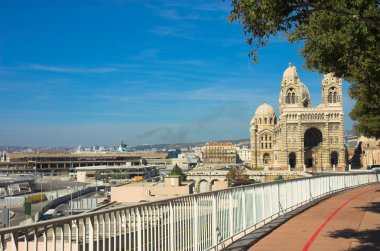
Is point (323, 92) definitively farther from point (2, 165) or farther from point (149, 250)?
point (2, 165)

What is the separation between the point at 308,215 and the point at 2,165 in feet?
657

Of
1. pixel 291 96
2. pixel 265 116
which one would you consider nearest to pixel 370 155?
pixel 291 96

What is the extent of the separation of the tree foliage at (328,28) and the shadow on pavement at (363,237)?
4.05m

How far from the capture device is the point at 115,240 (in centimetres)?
598

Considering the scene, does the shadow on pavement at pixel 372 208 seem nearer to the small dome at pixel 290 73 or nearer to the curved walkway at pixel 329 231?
the curved walkway at pixel 329 231

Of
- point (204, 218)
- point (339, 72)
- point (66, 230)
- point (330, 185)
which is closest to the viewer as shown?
point (66, 230)

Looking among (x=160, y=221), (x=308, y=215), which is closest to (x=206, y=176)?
(x=308, y=215)

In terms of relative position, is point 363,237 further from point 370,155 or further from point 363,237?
point 370,155

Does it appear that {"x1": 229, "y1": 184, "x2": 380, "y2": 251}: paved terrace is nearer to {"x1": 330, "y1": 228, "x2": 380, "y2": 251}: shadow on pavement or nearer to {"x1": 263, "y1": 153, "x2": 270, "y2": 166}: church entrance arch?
{"x1": 330, "y1": 228, "x2": 380, "y2": 251}: shadow on pavement

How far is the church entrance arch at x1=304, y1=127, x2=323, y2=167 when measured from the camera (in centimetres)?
10312

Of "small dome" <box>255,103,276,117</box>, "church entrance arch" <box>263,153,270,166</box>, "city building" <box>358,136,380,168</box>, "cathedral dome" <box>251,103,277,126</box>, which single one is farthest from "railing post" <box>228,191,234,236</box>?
"small dome" <box>255,103,276,117</box>

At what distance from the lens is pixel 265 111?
135 metres

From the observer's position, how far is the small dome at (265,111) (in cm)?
13488

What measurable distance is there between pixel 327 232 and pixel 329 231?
0.52 feet
